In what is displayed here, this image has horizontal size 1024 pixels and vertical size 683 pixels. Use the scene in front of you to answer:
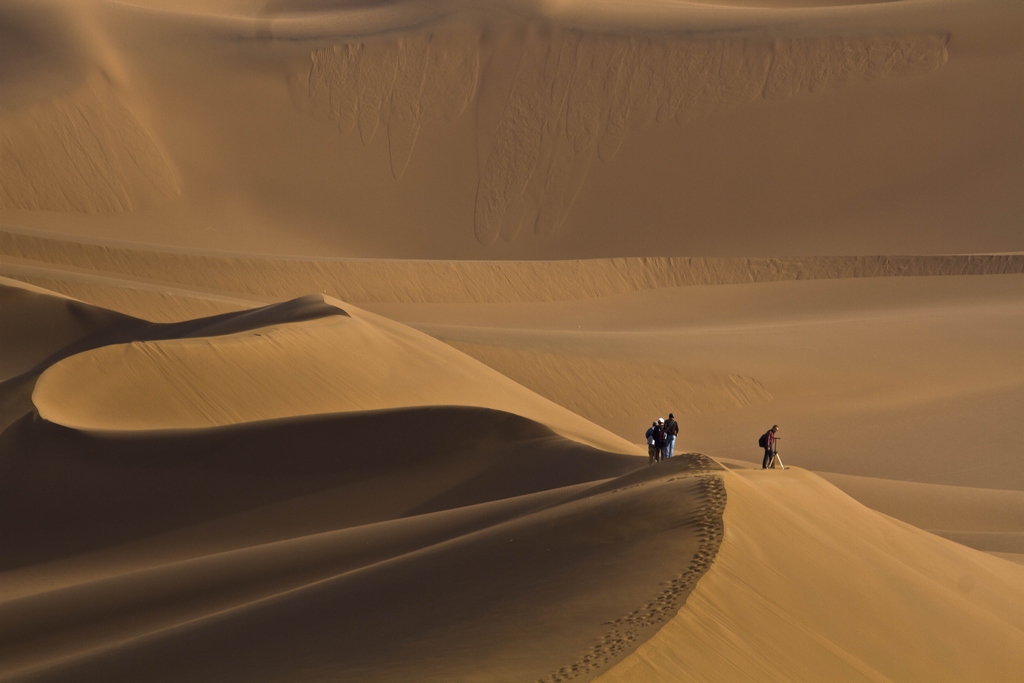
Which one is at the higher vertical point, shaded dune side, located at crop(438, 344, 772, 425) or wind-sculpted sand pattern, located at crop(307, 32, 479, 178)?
wind-sculpted sand pattern, located at crop(307, 32, 479, 178)

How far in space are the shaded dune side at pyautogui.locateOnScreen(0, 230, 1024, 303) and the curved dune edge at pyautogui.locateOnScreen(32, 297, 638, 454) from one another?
10464 millimetres

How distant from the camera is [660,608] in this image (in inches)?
253

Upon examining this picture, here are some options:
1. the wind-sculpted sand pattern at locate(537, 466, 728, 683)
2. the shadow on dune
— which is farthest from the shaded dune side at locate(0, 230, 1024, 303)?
the wind-sculpted sand pattern at locate(537, 466, 728, 683)

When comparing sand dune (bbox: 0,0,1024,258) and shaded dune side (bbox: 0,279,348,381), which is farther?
sand dune (bbox: 0,0,1024,258)

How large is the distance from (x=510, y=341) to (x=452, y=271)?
819cm

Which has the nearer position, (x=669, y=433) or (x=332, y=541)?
(x=332, y=541)

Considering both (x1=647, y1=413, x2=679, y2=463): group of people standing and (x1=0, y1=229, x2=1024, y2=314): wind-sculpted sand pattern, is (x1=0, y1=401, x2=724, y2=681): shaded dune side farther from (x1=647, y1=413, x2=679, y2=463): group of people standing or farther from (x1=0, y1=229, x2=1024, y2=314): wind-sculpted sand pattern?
Answer: (x1=0, y1=229, x2=1024, y2=314): wind-sculpted sand pattern

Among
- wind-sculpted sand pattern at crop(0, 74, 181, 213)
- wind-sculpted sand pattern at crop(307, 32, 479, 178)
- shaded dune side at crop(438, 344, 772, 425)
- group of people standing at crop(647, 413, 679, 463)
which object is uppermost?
wind-sculpted sand pattern at crop(307, 32, 479, 178)

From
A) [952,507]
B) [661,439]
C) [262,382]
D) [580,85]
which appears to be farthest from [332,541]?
[580,85]

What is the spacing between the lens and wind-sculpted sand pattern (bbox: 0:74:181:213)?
37500mm

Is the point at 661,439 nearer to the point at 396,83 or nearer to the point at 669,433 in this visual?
the point at 669,433

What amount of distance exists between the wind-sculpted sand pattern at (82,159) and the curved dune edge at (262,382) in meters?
22.0

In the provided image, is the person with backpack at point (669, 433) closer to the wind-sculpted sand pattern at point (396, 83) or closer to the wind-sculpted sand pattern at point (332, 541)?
the wind-sculpted sand pattern at point (332, 541)

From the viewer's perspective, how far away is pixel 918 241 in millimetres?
37250
